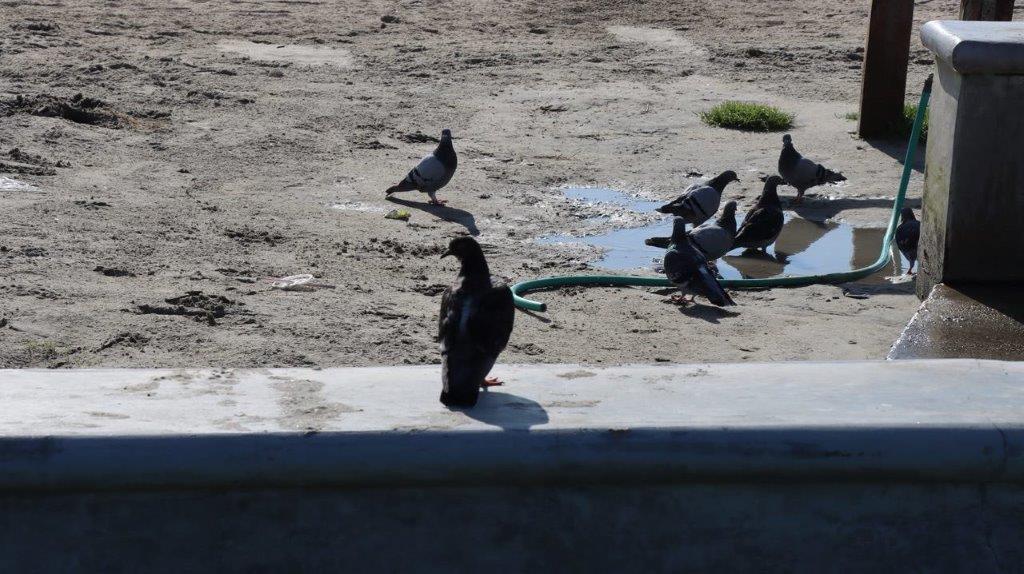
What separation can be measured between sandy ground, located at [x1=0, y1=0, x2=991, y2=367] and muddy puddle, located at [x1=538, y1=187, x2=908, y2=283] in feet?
0.82

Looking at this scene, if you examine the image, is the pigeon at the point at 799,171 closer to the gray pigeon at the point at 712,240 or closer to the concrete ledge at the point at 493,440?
the gray pigeon at the point at 712,240

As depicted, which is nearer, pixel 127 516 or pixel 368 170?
pixel 127 516

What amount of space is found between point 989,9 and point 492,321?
26.7 feet

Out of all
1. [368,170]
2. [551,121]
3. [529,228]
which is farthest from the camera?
[551,121]

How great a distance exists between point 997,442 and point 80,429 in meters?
2.47

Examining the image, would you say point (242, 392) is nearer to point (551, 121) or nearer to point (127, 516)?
point (127, 516)

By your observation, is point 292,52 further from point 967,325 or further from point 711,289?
point 967,325

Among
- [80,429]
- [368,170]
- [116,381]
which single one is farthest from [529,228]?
[80,429]

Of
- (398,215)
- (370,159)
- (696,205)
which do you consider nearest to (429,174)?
(398,215)

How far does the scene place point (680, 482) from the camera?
3309 mm

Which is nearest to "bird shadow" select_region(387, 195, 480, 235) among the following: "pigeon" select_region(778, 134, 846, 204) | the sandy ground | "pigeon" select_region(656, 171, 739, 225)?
the sandy ground

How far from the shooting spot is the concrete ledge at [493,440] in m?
3.18

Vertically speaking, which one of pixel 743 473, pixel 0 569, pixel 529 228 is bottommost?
pixel 529 228

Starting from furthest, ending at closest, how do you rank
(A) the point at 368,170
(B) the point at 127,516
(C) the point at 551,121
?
1. (C) the point at 551,121
2. (A) the point at 368,170
3. (B) the point at 127,516
